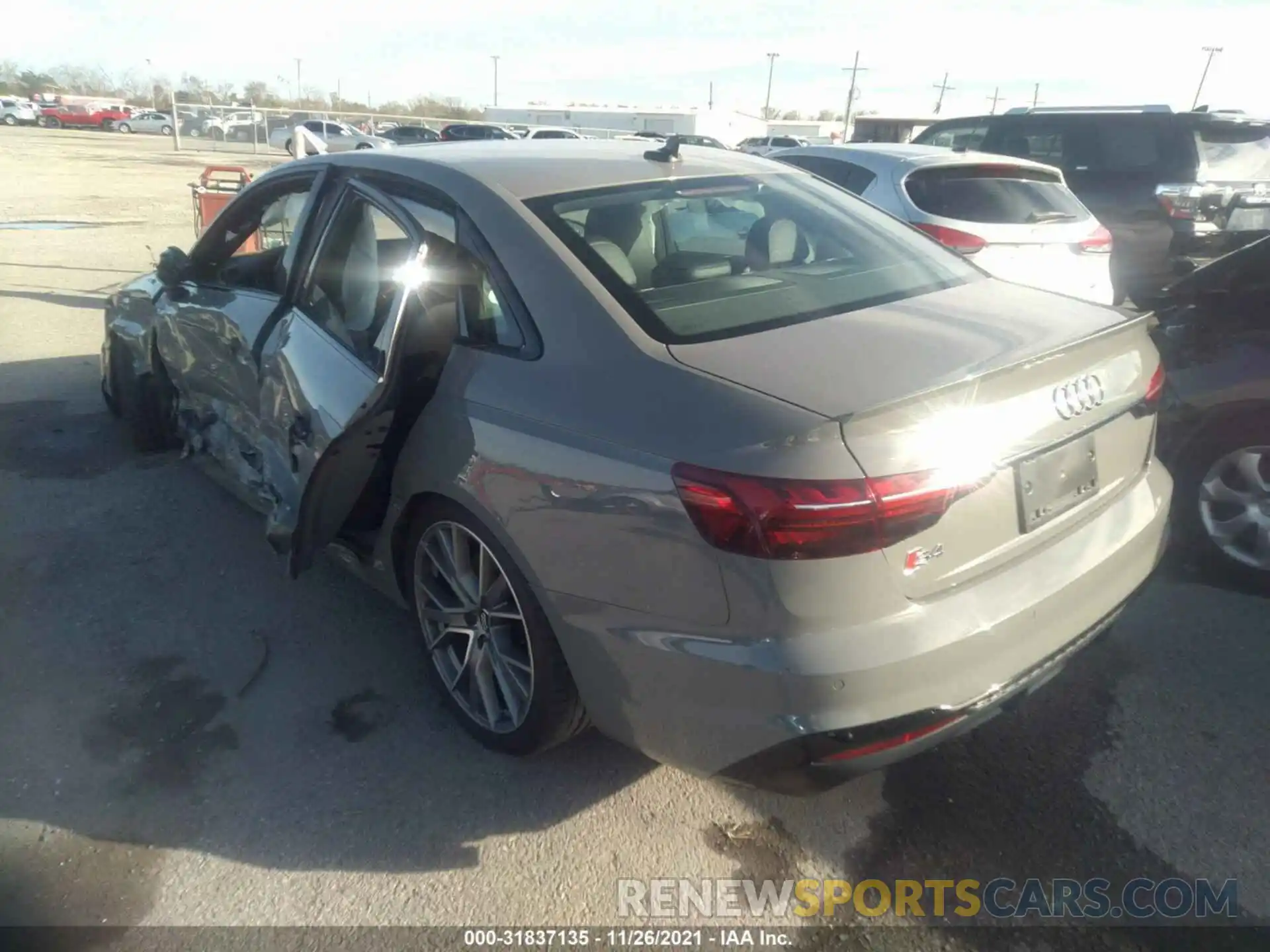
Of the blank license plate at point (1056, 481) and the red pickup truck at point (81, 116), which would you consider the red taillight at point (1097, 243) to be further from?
the red pickup truck at point (81, 116)

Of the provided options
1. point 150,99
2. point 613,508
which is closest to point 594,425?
point 613,508

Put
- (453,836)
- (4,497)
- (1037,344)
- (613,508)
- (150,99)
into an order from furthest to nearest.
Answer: (150,99) < (4,497) < (453,836) < (1037,344) < (613,508)

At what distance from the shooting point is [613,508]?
90.0 inches

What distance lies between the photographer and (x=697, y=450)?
7.03ft

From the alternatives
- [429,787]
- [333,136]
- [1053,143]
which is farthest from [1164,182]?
[333,136]

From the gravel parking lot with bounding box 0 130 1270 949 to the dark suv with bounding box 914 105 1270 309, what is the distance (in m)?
5.57

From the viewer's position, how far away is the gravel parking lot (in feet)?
8.36

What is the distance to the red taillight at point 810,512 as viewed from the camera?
2.04 meters

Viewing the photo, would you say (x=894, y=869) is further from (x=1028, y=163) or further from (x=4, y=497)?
(x=1028, y=163)

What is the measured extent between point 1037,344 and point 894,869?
1.42 m

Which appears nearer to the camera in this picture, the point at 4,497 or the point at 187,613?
the point at 187,613

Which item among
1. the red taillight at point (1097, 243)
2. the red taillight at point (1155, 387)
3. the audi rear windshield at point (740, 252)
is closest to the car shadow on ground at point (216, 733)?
the audi rear windshield at point (740, 252)

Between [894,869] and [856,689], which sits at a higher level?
[856,689]
